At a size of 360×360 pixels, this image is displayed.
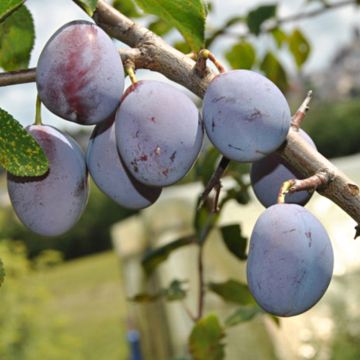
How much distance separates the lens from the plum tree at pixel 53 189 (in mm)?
537

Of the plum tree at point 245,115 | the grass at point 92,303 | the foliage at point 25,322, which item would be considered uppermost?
the plum tree at point 245,115

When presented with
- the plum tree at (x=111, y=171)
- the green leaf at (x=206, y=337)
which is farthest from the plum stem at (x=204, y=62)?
the green leaf at (x=206, y=337)

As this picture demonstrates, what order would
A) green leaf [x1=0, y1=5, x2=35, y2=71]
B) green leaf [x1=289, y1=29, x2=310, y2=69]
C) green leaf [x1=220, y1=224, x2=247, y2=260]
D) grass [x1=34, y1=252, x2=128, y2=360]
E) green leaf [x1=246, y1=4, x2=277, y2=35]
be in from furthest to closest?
grass [x1=34, y1=252, x2=128, y2=360] < green leaf [x1=289, y1=29, x2=310, y2=69] < green leaf [x1=246, y1=4, x2=277, y2=35] < green leaf [x1=220, y1=224, x2=247, y2=260] < green leaf [x1=0, y1=5, x2=35, y2=71]

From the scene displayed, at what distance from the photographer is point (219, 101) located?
1.50 ft

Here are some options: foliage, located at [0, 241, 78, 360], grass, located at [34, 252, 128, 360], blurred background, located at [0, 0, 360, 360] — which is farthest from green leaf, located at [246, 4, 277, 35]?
grass, located at [34, 252, 128, 360]

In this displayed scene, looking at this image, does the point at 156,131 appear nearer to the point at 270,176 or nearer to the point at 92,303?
the point at 270,176

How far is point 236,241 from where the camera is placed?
0.90 meters

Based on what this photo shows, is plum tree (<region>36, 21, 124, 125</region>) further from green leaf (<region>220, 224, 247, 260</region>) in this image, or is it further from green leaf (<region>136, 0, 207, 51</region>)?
green leaf (<region>220, 224, 247, 260</region>)

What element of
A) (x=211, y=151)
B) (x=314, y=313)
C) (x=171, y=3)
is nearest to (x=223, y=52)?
(x=211, y=151)

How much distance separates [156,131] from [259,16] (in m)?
0.80

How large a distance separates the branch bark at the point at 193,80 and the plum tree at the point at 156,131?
2 centimetres

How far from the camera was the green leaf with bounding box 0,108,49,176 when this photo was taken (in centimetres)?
46

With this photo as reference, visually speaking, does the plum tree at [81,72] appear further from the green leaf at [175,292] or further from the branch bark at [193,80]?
the green leaf at [175,292]

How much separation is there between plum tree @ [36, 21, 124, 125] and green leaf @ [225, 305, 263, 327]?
1.96ft
